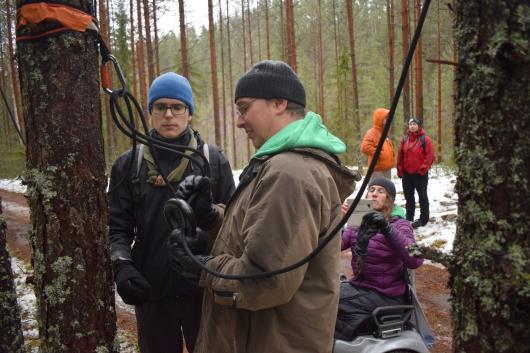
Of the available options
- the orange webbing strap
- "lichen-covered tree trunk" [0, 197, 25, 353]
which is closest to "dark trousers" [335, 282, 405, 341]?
"lichen-covered tree trunk" [0, 197, 25, 353]

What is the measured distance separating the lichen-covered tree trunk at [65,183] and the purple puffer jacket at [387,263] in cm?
209

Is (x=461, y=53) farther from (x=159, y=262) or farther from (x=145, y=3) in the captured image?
(x=145, y=3)

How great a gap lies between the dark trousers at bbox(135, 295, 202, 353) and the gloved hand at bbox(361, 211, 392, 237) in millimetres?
1429

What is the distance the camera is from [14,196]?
52.2ft

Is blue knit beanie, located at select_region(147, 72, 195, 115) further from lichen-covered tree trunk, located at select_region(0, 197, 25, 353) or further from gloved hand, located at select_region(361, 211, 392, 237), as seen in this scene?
gloved hand, located at select_region(361, 211, 392, 237)

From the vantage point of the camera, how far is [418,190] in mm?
7738

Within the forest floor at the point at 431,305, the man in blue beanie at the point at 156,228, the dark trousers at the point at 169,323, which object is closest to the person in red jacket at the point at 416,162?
the forest floor at the point at 431,305

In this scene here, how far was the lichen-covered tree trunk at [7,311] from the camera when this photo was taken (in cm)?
269

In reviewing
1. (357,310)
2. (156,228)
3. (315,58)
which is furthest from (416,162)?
(315,58)

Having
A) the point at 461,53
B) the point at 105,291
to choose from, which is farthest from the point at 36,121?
the point at 461,53

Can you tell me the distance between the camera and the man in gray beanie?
1.45 metres

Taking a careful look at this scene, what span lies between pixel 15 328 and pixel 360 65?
29.6 m

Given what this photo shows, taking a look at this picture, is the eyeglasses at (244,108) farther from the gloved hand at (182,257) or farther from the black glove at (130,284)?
the black glove at (130,284)

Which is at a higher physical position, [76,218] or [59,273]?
[76,218]
